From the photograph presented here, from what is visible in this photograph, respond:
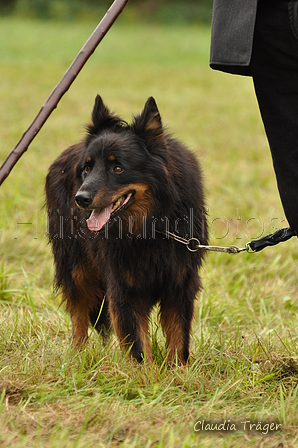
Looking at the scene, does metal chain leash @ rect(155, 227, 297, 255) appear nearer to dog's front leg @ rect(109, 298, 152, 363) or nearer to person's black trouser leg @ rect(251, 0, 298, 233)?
person's black trouser leg @ rect(251, 0, 298, 233)

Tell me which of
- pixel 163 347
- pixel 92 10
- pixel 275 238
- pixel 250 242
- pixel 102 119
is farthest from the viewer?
pixel 92 10

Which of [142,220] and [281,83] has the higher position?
[281,83]

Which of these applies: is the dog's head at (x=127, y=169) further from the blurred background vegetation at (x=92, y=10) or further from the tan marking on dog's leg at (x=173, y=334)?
the blurred background vegetation at (x=92, y=10)

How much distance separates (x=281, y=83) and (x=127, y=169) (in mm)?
977

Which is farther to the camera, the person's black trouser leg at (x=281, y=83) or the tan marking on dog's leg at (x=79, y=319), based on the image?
the tan marking on dog's leg at (x=79, y=319)

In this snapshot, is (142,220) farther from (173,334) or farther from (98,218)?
(173,334)

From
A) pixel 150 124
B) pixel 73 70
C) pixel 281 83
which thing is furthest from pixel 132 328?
pixel 281 83

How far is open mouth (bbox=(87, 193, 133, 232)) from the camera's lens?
3.08 metres

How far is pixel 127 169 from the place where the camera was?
3.18 m

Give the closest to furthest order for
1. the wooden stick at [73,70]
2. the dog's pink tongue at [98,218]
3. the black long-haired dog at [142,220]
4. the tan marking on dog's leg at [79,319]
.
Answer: the wooden stick at [73,70] → the dog's pink tongue at [98,218] → the black long-haired dog at [142,220] → the tan marking on dog's leg at [79,319]

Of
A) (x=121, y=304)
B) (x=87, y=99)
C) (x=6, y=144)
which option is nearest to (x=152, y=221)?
(x=121, y=304)

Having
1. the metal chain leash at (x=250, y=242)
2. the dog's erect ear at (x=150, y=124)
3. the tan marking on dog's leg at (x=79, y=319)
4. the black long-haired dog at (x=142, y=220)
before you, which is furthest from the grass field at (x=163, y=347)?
the dog's erect ear at (x=150, y=124)

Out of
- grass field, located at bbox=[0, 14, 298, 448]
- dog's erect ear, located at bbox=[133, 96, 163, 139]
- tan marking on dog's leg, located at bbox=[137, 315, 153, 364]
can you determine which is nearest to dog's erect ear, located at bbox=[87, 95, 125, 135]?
dog's erect ear, located at bbox=[133, 96, 163, 139]

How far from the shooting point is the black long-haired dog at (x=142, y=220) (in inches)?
125
